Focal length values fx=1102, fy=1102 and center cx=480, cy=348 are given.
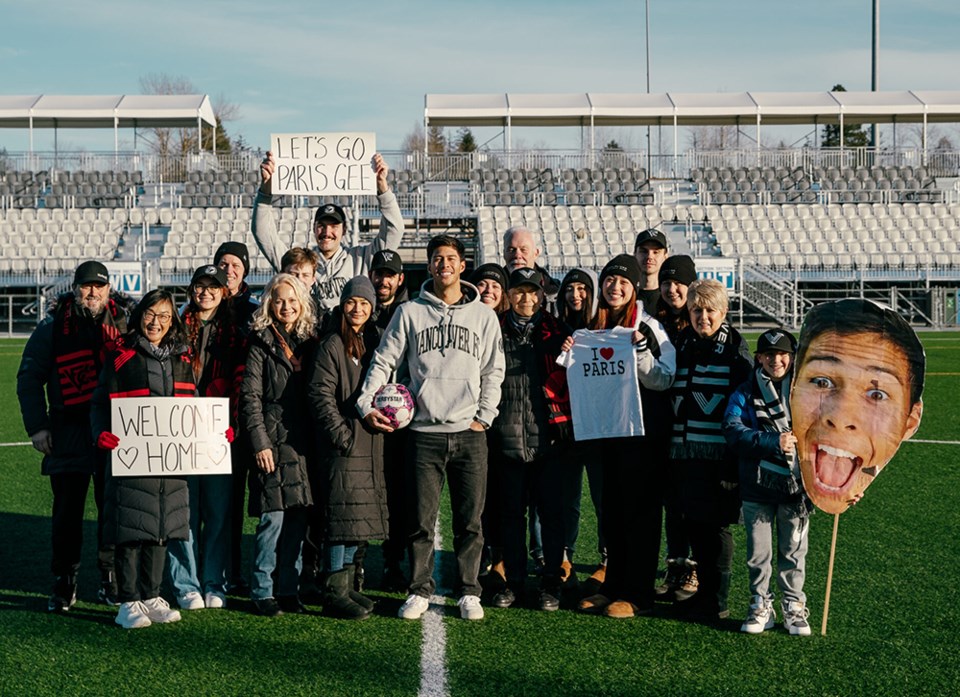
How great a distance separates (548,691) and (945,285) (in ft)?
99.6

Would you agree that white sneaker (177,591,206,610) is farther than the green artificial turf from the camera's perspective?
Yes

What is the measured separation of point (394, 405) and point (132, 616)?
1.61 metres

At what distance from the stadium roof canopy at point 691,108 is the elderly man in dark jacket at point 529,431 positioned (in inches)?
1296

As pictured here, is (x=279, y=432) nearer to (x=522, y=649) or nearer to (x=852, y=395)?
(x=522, y=649)

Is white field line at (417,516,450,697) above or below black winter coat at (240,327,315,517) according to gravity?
below

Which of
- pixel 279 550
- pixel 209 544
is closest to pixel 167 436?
pixel 209 544

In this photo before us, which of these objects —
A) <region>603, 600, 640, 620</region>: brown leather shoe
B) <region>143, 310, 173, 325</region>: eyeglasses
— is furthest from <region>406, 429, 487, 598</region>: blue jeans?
<region>143, 310, 173, 325</region>: eyeglasses

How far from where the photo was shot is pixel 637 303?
18.9ft

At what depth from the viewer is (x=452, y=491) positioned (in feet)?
18.5

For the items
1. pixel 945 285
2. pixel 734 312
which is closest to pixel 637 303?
pixel 734 312

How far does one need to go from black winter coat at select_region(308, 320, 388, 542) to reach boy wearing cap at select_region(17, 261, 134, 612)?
1107 millimetres

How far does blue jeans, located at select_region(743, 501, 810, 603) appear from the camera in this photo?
205 inches

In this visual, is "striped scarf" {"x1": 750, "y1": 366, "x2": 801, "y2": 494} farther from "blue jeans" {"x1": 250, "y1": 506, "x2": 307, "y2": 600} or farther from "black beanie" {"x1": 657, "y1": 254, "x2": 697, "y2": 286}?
"blue jeans" {"x1": 250, "y1": 506, "x2": 307, "y2": 600}

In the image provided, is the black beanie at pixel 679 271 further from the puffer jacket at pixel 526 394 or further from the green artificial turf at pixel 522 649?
the green artificial turf at pixel 522 649
